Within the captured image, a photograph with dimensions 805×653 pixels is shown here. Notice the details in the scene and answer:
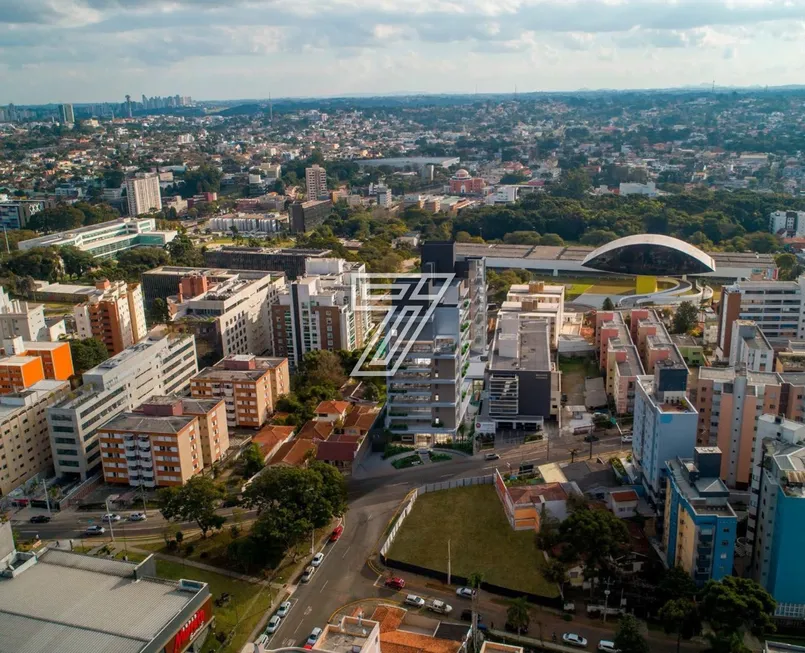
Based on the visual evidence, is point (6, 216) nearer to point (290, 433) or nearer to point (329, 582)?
point (290, 433)

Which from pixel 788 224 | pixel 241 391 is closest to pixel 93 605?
pixel 241 391

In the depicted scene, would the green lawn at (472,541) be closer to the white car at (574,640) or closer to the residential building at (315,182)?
the white car at (574,640)

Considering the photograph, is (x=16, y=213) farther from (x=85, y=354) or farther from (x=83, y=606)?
(x=83, y=606)

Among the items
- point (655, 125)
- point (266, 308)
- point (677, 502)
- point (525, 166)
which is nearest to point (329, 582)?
point (677, 502)

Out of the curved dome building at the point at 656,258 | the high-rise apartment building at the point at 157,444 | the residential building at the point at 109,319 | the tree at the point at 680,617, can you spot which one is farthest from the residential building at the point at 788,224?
the high-rise apartment building at the point at 157,444

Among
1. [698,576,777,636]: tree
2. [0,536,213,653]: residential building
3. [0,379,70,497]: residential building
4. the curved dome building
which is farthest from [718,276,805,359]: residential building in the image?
[0,379,70,497]: residential building

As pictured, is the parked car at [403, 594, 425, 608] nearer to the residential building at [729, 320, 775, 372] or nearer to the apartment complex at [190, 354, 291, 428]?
the apartment complex at [190, 354, 291, 428]

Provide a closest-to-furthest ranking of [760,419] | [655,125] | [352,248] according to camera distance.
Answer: [760,419] < [352,248] < [655,125]
